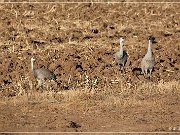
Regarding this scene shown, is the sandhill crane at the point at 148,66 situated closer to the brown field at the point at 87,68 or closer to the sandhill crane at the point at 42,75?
the brown field at the point at 87,68

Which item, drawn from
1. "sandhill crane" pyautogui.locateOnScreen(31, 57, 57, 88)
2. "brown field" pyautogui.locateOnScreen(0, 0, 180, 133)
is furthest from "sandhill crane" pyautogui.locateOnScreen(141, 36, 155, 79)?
"sandhill crane" pyautogui.locateOnScreen(31, 57, 57, 88)

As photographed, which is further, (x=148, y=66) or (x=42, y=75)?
(x=148, y=66)

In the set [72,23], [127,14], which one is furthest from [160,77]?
[127,14]

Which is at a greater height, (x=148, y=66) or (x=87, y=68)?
(x=148, y=66)

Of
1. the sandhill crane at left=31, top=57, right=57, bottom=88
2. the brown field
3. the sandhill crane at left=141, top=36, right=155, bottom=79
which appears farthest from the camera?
the sandhill crane at left=141, top=36, right=155, bottom=79

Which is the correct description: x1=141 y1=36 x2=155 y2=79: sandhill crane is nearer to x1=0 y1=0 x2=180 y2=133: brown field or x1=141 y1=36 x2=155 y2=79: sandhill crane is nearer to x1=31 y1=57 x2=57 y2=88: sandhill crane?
x1=0 y1=0 x2=180 y2=133: brown field

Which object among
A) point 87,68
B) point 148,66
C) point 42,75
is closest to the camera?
point 42,75

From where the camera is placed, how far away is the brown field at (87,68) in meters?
12.5

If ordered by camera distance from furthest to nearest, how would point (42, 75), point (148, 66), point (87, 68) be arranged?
point (87, 68)
point (148, 66)
point (42, 75)

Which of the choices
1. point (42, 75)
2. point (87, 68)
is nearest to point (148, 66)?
point (87, 68)

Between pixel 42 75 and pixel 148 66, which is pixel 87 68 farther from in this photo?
pixel 42 75

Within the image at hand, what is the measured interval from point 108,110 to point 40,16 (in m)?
15.2

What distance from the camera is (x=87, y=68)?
18547 mm

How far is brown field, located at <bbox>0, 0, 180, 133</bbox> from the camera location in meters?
12.5
